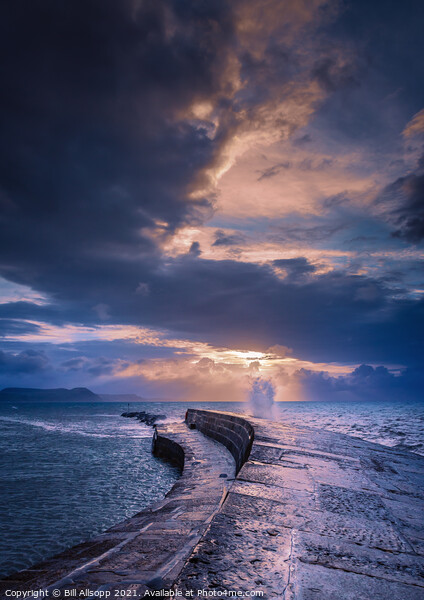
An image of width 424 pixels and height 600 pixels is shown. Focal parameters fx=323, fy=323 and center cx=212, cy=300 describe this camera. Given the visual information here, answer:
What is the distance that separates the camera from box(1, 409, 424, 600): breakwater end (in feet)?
5.40

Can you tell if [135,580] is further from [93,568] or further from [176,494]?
[176,494]

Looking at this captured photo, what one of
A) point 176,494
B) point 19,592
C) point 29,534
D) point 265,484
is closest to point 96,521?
point 29,534

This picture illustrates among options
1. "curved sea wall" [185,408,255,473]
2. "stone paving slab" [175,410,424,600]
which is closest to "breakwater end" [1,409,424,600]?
"stone paving slab" [175,410,424,600]

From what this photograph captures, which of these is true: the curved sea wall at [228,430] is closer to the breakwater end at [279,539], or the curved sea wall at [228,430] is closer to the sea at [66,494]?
the sea at [66,494]

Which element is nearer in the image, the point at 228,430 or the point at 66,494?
the point at 66,494

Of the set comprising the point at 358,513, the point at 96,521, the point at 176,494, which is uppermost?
the point at 358,513

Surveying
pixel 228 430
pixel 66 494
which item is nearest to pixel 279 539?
pixel 66 494

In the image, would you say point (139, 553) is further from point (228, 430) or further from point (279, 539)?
point (228, 430)

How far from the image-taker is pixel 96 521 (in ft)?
19.0

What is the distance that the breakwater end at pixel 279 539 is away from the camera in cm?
165

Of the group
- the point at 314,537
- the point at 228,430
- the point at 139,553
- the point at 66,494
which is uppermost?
the point at 314,537

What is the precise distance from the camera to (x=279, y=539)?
83.1 inches

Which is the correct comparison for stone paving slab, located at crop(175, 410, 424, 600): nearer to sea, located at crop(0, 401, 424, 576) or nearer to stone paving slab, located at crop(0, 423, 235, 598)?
stone paving slab, located at crop(0, 423, 235, 598)

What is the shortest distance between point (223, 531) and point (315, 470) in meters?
2.52
